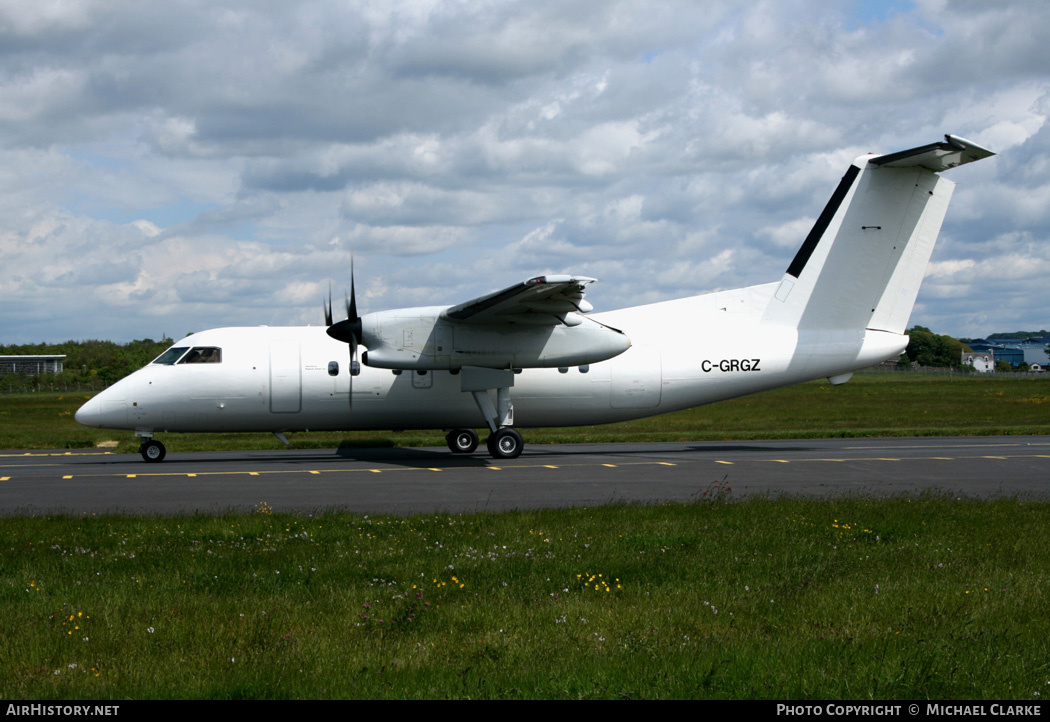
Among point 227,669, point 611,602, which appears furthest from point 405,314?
point 227,669

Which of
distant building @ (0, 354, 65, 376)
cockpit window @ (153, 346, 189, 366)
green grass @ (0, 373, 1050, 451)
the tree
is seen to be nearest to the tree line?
distant building @ (0, 354, 65, 376)

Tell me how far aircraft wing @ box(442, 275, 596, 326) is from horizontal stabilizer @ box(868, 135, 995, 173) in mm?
9152

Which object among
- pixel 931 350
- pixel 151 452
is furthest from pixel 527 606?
pixel 931 350

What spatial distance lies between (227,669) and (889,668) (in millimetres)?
4226

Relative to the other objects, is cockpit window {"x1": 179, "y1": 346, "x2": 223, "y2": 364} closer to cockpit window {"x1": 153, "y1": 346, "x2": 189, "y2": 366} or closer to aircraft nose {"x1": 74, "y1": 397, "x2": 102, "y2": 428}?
cockpit window {"x1": 153, "y1": 346, "x2": 189, "y2": 366}

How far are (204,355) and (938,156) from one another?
18.7 metres

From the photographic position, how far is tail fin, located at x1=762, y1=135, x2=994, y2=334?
21031 millimetres

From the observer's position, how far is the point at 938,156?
65.1ft

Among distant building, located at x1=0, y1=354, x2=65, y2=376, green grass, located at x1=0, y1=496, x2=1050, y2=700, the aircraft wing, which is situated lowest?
green grass, located at x1=0, y1=496, x2=1050, y2=700

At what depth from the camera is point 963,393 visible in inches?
2250

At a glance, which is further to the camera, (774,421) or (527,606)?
(774,421)

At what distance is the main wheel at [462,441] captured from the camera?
72.0 feet

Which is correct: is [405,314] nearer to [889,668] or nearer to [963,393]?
[889,668]

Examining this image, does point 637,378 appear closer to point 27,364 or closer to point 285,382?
point 285,382
